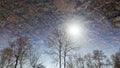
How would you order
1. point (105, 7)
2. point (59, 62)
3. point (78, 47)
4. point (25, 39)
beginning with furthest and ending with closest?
1. point (25, 39)
2. point (78, 47)
3. point (59, 62)
4. point (105, 7)

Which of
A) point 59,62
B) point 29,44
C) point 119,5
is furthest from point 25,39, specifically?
point 119,5

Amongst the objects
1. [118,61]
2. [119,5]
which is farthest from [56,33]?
[118,61]

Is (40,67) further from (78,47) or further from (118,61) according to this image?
(118,61)

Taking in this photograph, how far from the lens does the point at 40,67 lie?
3369 cm

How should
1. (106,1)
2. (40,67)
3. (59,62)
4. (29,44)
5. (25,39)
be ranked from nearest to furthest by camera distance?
(106,1)
(59,62)
(25,39)
(29,44)
(40,67)

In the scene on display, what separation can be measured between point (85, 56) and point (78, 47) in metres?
23.1

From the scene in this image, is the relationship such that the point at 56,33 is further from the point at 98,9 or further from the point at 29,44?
the point at 98,9

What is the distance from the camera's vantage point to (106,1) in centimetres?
1059

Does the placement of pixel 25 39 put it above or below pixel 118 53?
above

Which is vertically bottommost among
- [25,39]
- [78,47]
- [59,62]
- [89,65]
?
[89,65]

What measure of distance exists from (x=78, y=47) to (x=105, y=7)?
510 inches

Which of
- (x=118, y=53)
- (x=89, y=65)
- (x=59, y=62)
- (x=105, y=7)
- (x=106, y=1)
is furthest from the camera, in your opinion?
(x=89, y=65)

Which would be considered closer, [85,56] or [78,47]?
[78,47]

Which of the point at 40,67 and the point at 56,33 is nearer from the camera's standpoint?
the point at 56,33
